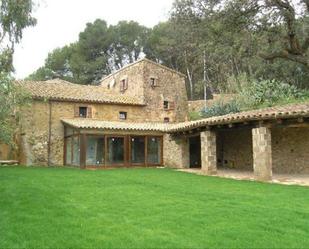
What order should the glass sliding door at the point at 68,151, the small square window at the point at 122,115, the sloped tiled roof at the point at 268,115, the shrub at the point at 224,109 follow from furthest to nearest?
the small square window at the point at 122,115 < the shrub at the point at 224,109 < the glass sliding door at the point at 68,151 < the sloped tiled roof at the point at 268,115

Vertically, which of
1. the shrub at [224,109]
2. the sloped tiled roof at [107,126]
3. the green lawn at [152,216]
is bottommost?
the green lawn at [152,216]

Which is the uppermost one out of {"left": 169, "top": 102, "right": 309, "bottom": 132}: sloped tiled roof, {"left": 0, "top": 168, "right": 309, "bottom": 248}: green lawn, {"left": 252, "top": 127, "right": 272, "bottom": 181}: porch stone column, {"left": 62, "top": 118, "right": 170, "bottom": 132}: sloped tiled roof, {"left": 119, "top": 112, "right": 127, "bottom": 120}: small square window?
{"left": 119, "top": 112, "right": 127, "bottom": 120}: small square window

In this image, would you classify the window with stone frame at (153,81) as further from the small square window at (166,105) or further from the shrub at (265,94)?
the shrub at (265,94)

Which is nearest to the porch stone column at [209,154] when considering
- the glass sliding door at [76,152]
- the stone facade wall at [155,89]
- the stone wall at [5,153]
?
the glass sliding door at [76,152]

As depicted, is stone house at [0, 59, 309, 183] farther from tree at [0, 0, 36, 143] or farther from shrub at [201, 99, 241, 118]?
tree at [0, 0, 36, 143]

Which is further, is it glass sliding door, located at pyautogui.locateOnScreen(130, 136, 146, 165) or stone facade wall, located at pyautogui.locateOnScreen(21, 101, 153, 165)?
glass sliding door, located at pyautogui.locateOnScreen(130, 136, 146, 165)

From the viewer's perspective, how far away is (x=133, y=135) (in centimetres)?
2278

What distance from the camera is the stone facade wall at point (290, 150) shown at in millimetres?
17141

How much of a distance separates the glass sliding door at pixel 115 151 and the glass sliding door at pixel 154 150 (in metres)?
1.77

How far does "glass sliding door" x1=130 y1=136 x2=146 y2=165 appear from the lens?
74.8 feet

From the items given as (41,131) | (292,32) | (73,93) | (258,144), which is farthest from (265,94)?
(41,131)

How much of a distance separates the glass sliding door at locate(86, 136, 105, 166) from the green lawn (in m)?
9.24

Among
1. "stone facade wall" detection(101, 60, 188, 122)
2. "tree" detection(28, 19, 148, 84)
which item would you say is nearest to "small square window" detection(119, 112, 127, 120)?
"stone facade wall" detection(101, 60, 188, 122)

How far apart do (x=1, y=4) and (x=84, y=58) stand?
28993 millimetres
